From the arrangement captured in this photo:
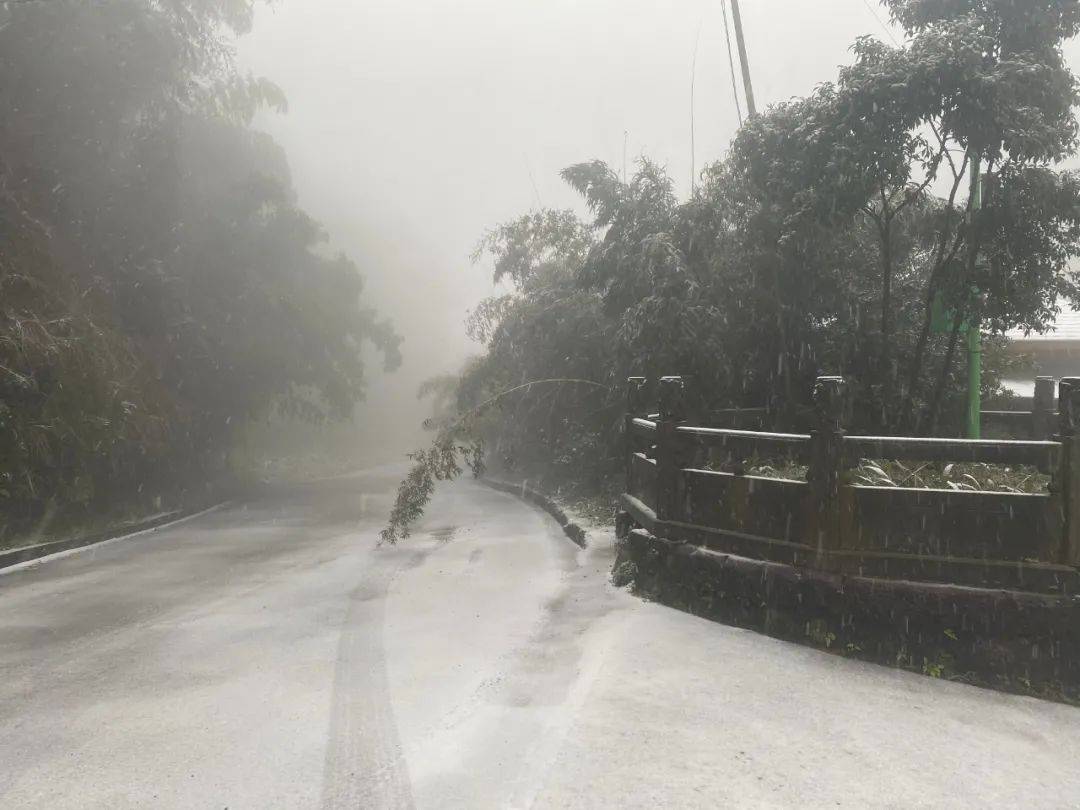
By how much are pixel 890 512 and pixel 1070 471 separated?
0.92m

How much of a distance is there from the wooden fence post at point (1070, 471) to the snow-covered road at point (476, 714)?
85 centimetres

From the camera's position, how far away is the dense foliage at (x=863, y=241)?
7.85 metres

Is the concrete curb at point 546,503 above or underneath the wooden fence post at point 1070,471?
underneath

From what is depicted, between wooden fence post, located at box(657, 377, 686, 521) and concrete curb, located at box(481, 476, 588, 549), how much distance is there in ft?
11.9

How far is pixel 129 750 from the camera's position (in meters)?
3.84

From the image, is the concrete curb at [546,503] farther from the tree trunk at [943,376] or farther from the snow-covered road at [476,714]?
the tree trunk at [943,376]

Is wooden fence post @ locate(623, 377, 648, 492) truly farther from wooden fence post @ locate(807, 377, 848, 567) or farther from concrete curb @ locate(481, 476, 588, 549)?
wooden fence post @ locate(807, 377, 848, 567)

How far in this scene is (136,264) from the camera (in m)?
15.2

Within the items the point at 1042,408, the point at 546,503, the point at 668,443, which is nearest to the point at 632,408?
the point at 668,443

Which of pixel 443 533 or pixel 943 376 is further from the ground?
pixel 943 376

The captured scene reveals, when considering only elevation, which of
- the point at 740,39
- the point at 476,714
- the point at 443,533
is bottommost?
the point at 443,533

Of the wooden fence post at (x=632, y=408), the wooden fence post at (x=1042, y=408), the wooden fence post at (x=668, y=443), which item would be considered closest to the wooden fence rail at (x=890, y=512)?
the wooden fence post at (x=668, y=443)

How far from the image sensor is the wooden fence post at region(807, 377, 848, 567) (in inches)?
201

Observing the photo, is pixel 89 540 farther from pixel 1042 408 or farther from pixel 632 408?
pixel 1042 408
